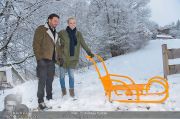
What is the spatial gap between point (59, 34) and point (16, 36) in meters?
5.68

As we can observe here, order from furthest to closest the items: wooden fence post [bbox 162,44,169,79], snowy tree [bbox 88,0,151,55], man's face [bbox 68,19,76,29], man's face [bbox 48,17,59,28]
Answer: snowy tree [bbox 88,0,151,55] < wooden fence post [bbox 162,44,169,79] < man's face [bbox 68,19,76,29] < man's face [bbox 48,17,59,28]

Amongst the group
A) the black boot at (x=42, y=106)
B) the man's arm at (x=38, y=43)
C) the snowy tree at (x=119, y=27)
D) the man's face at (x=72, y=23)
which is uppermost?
the snowy tree at (x=119, y=27)

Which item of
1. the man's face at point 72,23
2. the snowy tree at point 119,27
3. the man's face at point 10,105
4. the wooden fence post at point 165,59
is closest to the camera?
the man's face at point 10,105

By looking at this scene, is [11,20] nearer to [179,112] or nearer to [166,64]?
[166,64]

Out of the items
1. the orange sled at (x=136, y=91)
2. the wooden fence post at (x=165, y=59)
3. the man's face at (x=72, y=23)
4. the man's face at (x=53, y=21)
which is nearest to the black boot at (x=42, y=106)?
the orange sled at (x=136, y=91)

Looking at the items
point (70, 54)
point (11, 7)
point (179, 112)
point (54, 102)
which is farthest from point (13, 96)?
point (11, 7)

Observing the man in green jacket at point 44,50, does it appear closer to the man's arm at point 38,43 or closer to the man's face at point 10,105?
the man's arm at point 38,43

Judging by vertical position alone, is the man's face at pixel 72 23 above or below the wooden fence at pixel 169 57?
above

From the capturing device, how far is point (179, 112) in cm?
522

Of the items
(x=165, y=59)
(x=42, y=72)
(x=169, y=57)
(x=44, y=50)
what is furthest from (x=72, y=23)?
(x=169, y=57)

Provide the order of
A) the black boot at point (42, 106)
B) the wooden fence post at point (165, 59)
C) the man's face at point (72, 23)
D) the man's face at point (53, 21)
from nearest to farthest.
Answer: the black boot at point (42, 106) < the man's face at point (53, 21) < the man's face at point (72, 23) < the wooden fence post at point (165, 59)

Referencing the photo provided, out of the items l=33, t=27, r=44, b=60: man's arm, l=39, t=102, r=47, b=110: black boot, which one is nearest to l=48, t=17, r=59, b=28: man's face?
l=33, t=27, r=44, b=60: man's arm

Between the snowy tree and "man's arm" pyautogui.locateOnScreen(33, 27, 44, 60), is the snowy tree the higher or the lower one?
the higher one

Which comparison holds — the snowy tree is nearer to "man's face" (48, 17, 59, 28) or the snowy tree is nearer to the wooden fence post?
the wooden fence post
